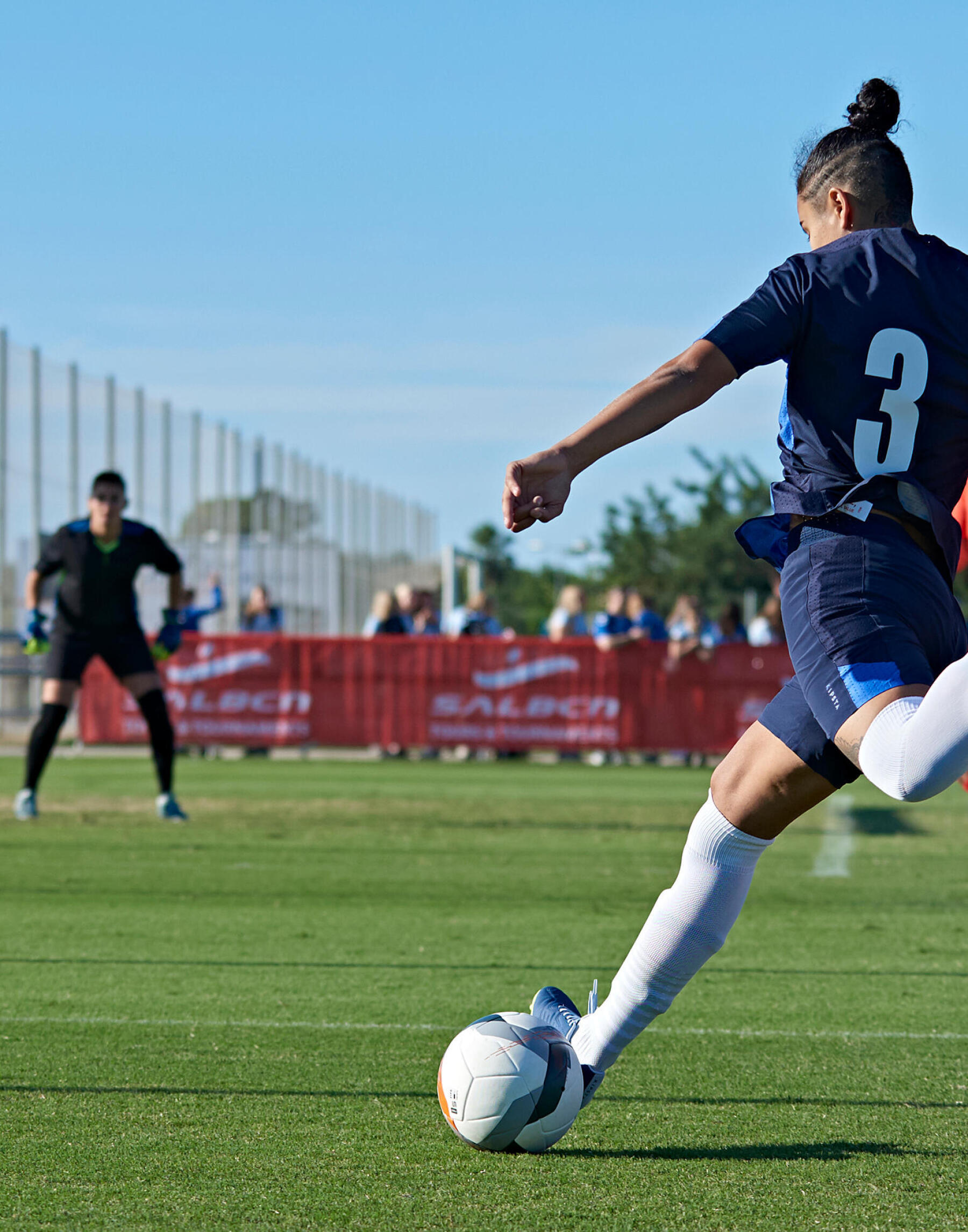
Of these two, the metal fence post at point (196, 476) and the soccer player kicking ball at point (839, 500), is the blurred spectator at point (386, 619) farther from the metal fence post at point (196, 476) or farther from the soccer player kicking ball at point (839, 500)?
the soccer player kicking ball at point (839, 500)

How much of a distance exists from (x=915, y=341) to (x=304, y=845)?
7.03 metres

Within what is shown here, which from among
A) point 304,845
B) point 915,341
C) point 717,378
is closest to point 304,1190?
point 717,378

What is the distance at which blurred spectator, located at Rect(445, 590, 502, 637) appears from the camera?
63.5 ft

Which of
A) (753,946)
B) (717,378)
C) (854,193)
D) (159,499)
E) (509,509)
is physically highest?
(159,499)

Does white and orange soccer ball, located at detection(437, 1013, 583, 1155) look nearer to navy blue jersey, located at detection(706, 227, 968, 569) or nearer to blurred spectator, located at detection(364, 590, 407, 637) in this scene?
navy blue jersey, located at detection(706, 227, 968, 569)

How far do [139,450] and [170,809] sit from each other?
17578mm

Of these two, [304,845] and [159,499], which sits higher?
[159,499]

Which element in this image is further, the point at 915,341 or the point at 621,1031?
the point at 621,1031

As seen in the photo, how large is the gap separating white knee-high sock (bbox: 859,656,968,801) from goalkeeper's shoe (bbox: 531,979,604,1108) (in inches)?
39.7

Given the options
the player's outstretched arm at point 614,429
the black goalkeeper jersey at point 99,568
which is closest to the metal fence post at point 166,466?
the black goalkeeper jersey at point 99,568

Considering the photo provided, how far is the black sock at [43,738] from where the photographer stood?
33.4 feet

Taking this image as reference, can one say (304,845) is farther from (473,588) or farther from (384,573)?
(384,573)

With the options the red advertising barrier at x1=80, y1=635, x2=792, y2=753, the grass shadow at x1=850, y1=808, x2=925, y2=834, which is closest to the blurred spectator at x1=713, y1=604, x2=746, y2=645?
the red advertising barrier at x1=80, y1=635, x2=792, y2=753

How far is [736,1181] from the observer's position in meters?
3.17
